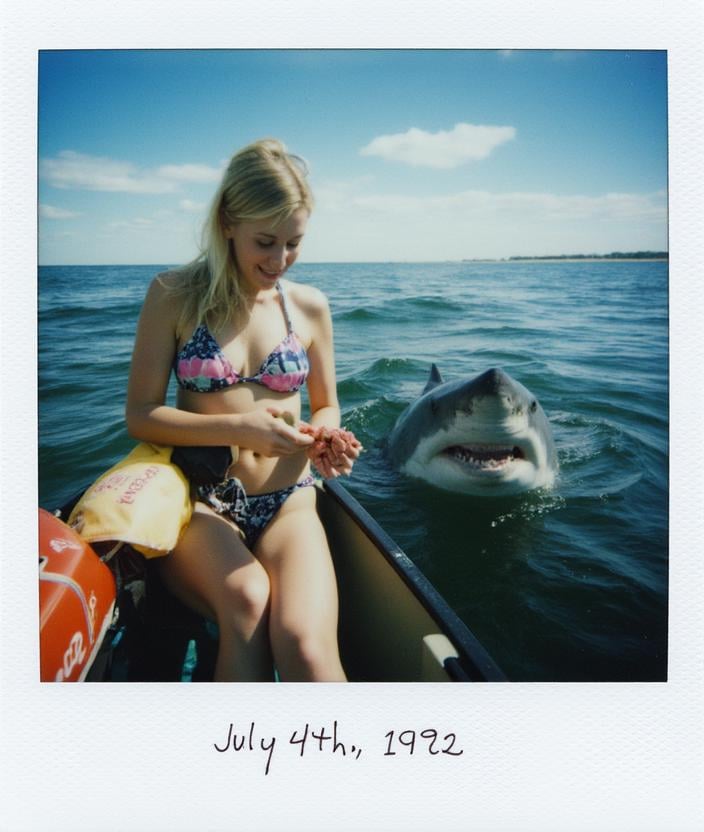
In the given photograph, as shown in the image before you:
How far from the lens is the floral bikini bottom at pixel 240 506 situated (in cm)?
193

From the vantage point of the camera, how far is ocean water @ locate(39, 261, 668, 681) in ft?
7.61

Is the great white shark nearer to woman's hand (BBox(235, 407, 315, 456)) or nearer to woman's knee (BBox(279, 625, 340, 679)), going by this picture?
woman's hand (BBox(235, 407, 315, 456))

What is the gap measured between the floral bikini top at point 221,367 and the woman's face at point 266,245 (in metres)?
0.21

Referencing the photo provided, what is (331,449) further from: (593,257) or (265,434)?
(593,257)

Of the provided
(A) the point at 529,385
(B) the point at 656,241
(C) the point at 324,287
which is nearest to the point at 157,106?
(B) the point at 656,241

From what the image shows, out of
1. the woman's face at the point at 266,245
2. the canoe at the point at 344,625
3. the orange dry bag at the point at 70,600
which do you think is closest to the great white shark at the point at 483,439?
the canoe at the point at 344,625

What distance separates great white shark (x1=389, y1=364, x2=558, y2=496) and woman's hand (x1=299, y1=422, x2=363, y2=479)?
4.03 feet

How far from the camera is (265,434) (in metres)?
1.83

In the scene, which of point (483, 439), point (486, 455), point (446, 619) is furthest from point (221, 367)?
point (486, 455)

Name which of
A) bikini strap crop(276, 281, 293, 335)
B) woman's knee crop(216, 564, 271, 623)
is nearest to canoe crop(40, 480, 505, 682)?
woman's knee crop(216, 564, 271, 623)

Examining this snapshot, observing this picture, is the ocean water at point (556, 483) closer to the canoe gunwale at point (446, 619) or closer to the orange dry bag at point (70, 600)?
the orange dry bag at point (70, 600)
